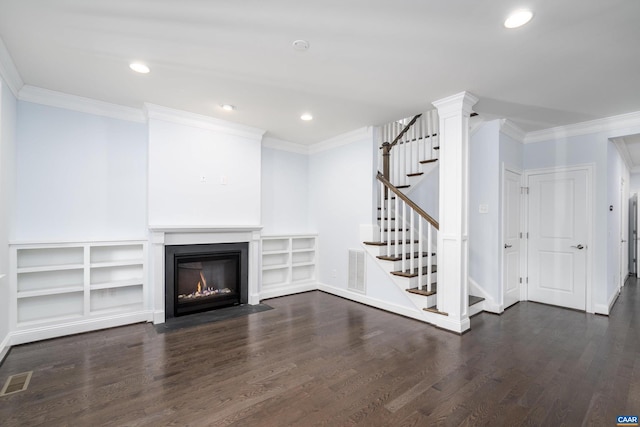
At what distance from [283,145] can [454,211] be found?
3134mm

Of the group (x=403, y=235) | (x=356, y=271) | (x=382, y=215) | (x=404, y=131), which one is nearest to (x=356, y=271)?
(x=356, y=271)

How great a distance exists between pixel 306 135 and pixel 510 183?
3.24m

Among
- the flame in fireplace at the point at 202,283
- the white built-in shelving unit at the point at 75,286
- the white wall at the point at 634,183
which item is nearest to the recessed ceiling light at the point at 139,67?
the white built-in shelving unit at the point at 75,286

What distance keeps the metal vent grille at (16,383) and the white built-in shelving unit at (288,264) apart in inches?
108

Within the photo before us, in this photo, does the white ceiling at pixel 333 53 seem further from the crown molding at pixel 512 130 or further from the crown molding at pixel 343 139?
the crown molding at pixel 343 139

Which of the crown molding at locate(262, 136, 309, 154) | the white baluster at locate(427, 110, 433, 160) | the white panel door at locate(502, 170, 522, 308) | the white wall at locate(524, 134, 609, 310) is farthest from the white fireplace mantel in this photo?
the white wall at locate(524, 134, 609, 310)

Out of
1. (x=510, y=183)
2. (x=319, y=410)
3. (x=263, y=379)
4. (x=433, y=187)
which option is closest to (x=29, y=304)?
(x=263, y=379)

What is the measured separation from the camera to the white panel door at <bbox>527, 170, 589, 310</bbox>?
424 cm

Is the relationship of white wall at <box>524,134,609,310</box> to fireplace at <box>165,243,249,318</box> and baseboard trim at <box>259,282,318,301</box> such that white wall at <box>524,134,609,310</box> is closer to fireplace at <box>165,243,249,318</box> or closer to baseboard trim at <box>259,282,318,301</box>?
baseboard trim at <box>259,282,318,301</box>

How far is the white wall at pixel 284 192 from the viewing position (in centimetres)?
512

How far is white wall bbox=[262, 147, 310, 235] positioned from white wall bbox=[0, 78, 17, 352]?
118 inches

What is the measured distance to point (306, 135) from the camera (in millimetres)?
4898

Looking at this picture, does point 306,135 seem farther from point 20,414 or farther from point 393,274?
point 20,414

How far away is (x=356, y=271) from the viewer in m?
4.66
